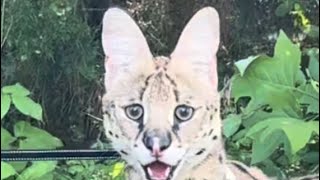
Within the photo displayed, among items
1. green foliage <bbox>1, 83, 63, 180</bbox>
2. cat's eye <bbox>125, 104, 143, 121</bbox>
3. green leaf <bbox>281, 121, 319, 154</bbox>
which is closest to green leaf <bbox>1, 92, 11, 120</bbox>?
green foliage <bbox>1, 83, 63, 180</bbox>

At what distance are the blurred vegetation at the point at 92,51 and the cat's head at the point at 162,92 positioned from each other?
2 cm

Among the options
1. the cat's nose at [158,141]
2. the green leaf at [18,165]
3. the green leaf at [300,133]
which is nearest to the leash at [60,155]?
the green leaf at [18,165]

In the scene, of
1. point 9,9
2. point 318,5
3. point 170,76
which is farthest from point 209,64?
point 9,9

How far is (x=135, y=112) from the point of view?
2.20 m

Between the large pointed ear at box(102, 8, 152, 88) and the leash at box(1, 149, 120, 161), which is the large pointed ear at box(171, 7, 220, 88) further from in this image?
the leash at box(1, 149, 120, 161)

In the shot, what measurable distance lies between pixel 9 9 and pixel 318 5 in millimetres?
596

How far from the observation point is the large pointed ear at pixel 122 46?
2201 mm

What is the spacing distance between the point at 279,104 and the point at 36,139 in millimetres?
486

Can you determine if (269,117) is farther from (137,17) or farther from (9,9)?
(9,9)

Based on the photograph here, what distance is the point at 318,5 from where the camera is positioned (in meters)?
2.18

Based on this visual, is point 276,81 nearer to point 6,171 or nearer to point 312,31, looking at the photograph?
point 312,31

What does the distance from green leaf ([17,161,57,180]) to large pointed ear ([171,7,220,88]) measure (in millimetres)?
328

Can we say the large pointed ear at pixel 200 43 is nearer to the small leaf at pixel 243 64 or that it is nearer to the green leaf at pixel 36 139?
the small leaf at pixel 243 64

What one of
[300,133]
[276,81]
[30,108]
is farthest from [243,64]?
[30,108]
